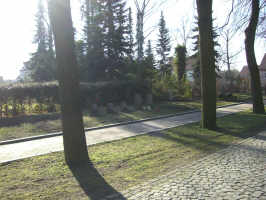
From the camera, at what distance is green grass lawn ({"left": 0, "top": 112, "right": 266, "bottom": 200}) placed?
157 inches

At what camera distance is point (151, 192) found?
12.5ft

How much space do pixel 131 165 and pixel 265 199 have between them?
2.66 metres

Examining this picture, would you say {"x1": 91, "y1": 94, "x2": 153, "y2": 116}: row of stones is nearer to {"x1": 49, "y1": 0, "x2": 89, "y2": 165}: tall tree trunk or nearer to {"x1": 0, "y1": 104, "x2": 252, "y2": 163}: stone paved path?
{"x1": 0, "y1": 104, "x2": 252, "y2": 163}: stone paved path

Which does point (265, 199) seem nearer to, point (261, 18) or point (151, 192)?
point (151, 192)

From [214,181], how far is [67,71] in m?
3.55

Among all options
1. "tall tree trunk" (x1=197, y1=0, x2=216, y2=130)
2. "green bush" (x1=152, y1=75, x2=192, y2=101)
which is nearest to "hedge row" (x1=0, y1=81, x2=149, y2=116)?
"green bush" (x1=152, y1=75, x2=192, y2=101)

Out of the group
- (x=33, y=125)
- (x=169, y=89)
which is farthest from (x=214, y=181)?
(x=169, y=89)

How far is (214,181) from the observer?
416 cm

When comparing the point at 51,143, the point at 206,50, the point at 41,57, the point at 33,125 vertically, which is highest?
the point at 41,57

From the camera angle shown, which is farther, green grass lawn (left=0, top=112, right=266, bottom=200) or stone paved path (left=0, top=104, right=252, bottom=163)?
stone paved path (left=0, top=104, right=252, bottom=163)

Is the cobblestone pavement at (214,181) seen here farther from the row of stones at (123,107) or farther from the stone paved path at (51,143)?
the row of stones at (123,107)

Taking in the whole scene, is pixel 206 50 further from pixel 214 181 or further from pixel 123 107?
pixel 123 107

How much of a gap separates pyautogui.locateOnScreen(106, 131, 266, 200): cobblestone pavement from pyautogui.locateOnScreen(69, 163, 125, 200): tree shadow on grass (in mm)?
165

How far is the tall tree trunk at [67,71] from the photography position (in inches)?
192
